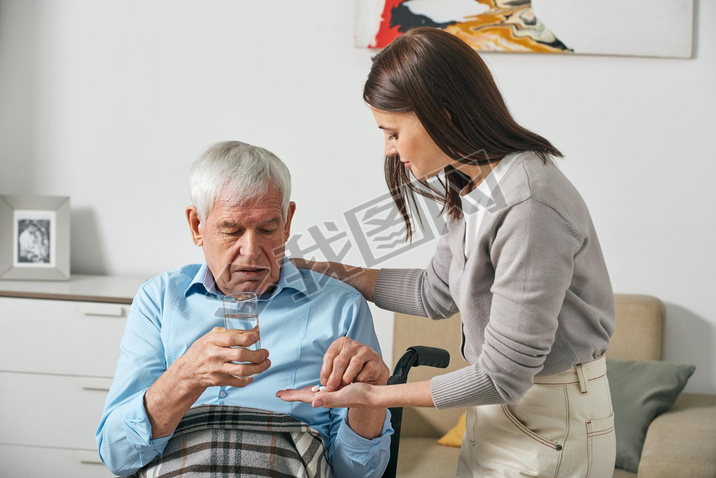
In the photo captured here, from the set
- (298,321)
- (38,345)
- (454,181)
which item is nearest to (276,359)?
(298,321)

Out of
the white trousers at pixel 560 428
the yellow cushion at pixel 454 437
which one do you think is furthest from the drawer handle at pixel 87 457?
the white trousers at pixel 560 428

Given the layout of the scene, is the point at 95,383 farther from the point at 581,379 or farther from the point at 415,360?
the point at 581,379

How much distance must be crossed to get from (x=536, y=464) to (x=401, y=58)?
851 mm

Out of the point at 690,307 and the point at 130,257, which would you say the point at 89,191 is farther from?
the point at 690,307

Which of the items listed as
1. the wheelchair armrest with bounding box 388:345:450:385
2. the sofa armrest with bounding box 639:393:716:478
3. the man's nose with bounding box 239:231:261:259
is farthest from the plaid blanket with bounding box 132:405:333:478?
the sofa armrest with bounding box 639:393:716:478

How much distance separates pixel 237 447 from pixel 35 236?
212 centimetres

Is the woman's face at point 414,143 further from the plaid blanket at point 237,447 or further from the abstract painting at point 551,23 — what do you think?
the abstract painting at point 551,23

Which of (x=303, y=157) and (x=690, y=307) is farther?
(x=303, y=157)

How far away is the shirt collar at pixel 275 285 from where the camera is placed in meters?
1.76

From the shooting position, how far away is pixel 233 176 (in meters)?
1.70

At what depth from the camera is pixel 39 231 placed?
3266mm

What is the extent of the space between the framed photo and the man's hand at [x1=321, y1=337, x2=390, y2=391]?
2.12 metres

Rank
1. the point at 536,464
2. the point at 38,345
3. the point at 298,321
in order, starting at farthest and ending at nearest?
the point at 38,345 → the point at 298,321 → the point at 536,464

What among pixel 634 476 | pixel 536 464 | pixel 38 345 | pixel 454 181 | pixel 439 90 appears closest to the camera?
pixel 439 90
